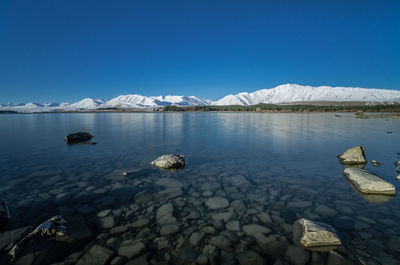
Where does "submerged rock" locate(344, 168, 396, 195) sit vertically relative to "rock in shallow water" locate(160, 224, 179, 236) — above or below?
above

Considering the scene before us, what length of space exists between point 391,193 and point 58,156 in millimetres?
19187

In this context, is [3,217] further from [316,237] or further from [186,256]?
[316,237]

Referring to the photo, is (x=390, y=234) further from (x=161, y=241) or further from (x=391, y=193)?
(x=161, y=241)

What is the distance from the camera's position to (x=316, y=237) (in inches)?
191

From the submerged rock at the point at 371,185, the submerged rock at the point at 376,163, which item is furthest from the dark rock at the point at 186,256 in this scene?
the submerged rock at the point at 376,163

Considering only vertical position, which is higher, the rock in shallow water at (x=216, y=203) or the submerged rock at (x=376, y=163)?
the submerged rock at (x=376, y=163)

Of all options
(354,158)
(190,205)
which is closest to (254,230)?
(190,205)

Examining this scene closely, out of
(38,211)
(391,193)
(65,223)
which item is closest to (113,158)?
(38,211)

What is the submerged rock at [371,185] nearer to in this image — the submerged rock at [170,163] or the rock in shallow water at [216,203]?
the rock in shallow water at [216,203]

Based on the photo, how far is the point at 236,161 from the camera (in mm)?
12750

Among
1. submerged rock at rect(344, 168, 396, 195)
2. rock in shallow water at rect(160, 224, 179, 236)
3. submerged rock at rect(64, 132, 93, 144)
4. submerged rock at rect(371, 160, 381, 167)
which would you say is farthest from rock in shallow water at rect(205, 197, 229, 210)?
submerged rock at rect(64, 132, 93, 144)

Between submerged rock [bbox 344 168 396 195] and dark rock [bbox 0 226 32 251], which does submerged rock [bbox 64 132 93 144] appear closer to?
dark rock [bbox 0 226 32 251]

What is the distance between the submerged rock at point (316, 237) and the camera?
15.6 feet

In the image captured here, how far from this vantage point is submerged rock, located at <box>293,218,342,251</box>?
4750mm
